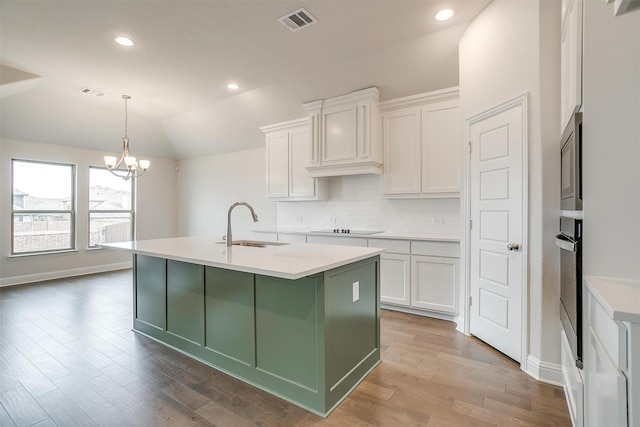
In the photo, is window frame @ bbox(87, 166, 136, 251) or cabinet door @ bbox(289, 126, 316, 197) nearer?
cabinet door @ bbox(289, 126, 316, 197)

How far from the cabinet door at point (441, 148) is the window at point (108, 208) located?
20.2 feet

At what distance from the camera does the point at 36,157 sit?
209 inches

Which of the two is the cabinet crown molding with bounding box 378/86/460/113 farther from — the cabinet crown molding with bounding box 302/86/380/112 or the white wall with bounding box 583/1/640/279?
the white wall with bounding box 583/1/640/279

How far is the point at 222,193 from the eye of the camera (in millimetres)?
6555

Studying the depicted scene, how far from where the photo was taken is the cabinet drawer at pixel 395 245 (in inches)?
141

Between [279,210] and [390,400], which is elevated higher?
[279,210]

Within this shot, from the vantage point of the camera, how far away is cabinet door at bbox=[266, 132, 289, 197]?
5.04 metres

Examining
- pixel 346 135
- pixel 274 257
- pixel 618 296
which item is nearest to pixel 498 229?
pixel 618 296

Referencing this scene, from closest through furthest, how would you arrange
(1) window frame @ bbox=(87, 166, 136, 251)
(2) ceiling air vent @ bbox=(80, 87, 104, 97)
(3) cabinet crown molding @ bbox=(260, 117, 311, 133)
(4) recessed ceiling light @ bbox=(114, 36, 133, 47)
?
(4) recessed ceiling light @ bbox=(114, 36, 133, 47)
(2) ceiling air vent @ bbox=(80, 87, 104, 97)
(3) cabinet crown molding @ bbox=(260, 117, 311, 133)
(1) window frame @ bbox=(87, 166, 136, 251)

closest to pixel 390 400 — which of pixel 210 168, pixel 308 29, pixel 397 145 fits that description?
pixel 397 145

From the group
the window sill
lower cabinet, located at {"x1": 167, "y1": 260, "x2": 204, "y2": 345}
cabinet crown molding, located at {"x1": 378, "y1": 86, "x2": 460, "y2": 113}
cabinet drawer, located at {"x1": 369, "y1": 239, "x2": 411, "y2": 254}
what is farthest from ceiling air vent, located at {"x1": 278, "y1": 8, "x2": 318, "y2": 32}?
the window sill

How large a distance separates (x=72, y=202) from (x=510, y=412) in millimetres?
7232

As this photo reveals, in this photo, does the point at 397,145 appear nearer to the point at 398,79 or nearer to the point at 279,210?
the point at 398,79

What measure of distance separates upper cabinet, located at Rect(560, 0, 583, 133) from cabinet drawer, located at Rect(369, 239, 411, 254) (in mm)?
1888
